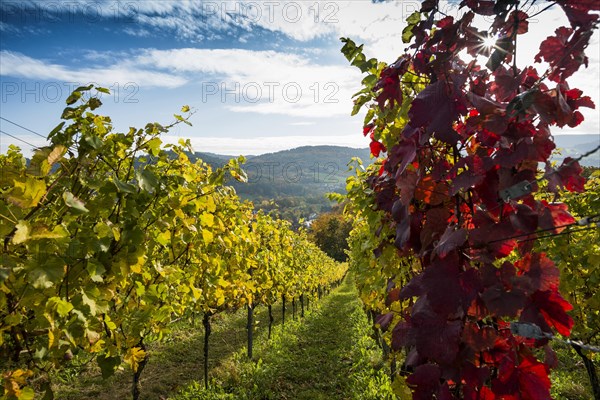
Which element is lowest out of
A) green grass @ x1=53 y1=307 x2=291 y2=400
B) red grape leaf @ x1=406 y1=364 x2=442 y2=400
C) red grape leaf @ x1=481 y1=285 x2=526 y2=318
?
green grass @ x1=53 y1=307 x2=291 y2=400

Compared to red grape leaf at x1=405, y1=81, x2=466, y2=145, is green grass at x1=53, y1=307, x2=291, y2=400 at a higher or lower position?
lower

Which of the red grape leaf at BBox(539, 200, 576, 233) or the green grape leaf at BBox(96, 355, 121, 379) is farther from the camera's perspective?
the green grape leaf at BBox(96, 355, 121, 379)

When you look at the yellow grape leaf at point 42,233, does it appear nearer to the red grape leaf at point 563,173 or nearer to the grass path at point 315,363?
the red grape leaf at point 563,173

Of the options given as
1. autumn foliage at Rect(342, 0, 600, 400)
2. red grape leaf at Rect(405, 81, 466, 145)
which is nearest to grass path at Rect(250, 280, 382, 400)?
autumn foliage at Rect(342, 0, 600, 400)

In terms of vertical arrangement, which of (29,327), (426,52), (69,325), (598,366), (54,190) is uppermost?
(426,52)

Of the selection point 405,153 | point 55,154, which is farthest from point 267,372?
point 405,153

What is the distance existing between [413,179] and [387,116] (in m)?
0.63

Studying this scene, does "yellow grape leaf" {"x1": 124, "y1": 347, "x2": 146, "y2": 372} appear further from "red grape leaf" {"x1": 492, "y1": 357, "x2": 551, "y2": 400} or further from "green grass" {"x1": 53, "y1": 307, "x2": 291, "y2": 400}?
"green grass" {"x1": 53, "y1": 307, "x2": 291, "y2": 400}

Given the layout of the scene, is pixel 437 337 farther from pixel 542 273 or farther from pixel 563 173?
pixel 563 173

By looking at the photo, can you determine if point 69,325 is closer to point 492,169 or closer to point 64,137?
point 64,137

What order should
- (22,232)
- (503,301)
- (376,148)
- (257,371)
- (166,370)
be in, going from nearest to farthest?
(503,301)
(22,232)
(376,148)
(257,371)
(166,370)

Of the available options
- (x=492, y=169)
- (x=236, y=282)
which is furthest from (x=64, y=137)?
(x=236, y=282)

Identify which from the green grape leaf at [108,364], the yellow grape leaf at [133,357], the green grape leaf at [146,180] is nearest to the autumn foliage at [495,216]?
the green grape leaf at [146,180]

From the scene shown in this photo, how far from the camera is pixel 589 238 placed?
4.54 m
